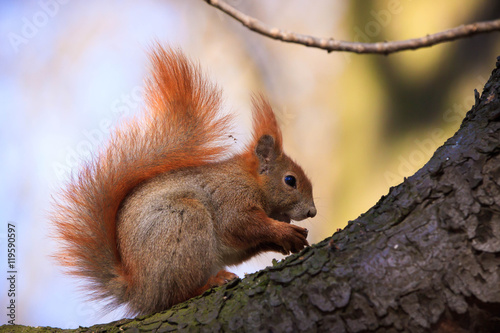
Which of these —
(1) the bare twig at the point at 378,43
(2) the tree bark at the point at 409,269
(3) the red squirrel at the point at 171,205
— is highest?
(3) the red squirrel at the point at 171,205

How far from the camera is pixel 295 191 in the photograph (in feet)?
7.18

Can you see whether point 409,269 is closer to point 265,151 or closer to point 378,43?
point 378,43

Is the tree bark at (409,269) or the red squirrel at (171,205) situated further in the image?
the red squirrel at (171,205)

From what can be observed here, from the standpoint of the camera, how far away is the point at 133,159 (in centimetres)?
188

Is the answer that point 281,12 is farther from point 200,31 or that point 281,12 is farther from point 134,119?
point 134,119

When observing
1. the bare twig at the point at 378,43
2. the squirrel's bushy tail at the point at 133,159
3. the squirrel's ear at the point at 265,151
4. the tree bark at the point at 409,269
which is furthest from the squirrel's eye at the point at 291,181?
the bare twig at the point at 378,43

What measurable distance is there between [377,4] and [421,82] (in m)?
0.78

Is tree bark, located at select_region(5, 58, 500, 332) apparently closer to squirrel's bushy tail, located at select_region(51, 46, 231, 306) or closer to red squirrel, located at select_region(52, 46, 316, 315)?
red squirrel, located at select_region(52, 46, 316, 315)

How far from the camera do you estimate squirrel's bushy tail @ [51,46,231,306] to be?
1793 mm

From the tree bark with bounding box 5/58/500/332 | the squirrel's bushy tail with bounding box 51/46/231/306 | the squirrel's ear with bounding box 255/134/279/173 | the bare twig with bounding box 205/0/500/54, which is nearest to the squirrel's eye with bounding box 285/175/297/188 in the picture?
the squirrel's ear with bounding box 255/134/279/173

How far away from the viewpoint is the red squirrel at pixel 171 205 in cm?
169

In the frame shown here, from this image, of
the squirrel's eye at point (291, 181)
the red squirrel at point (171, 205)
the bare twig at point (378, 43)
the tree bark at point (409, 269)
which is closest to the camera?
the bare twig at point (378, 43)

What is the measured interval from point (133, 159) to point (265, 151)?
2.20 feet

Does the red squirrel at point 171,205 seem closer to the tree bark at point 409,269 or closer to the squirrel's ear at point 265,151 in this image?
the squirrel's ear at point 265,151
